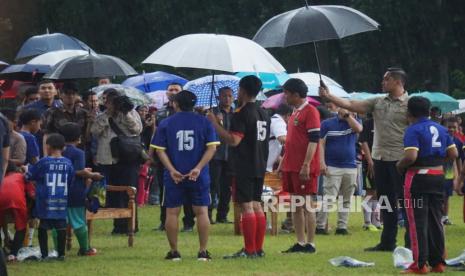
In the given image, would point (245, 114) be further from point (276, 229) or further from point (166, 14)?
point (166, 14)

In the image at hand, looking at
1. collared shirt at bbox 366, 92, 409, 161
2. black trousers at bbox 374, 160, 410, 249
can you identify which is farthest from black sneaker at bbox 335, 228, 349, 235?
collared shirt at bbox 366, 92, 409, 161

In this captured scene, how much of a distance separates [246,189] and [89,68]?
11.7 feet

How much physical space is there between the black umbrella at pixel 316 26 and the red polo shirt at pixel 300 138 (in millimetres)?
848

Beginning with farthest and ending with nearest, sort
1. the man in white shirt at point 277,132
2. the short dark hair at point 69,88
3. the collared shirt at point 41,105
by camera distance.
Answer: the man in white shirt at point 277,132 < the collared shirt at point 41,105 < the short dark hair at point 69,88

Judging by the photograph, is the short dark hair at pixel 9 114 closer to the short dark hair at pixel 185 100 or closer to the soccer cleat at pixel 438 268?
the short dark hair at pixel 185 100

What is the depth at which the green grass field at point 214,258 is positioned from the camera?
527 inches

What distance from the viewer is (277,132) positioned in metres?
19.4

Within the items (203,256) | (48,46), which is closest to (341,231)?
(203,256)

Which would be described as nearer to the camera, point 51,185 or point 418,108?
point 418,108

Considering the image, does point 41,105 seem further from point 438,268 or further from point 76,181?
point 438,268

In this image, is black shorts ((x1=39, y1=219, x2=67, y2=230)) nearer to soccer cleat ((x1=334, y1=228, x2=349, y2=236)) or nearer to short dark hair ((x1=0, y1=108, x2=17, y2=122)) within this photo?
short dark hair ((x1=0, y1=108, x2=17, y2=122))

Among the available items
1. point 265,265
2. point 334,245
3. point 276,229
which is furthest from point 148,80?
point 265,265

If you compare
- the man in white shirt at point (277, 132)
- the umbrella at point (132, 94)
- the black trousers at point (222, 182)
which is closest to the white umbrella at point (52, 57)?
the umbrella at point (132, 94)

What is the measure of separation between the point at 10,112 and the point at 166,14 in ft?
88.2
